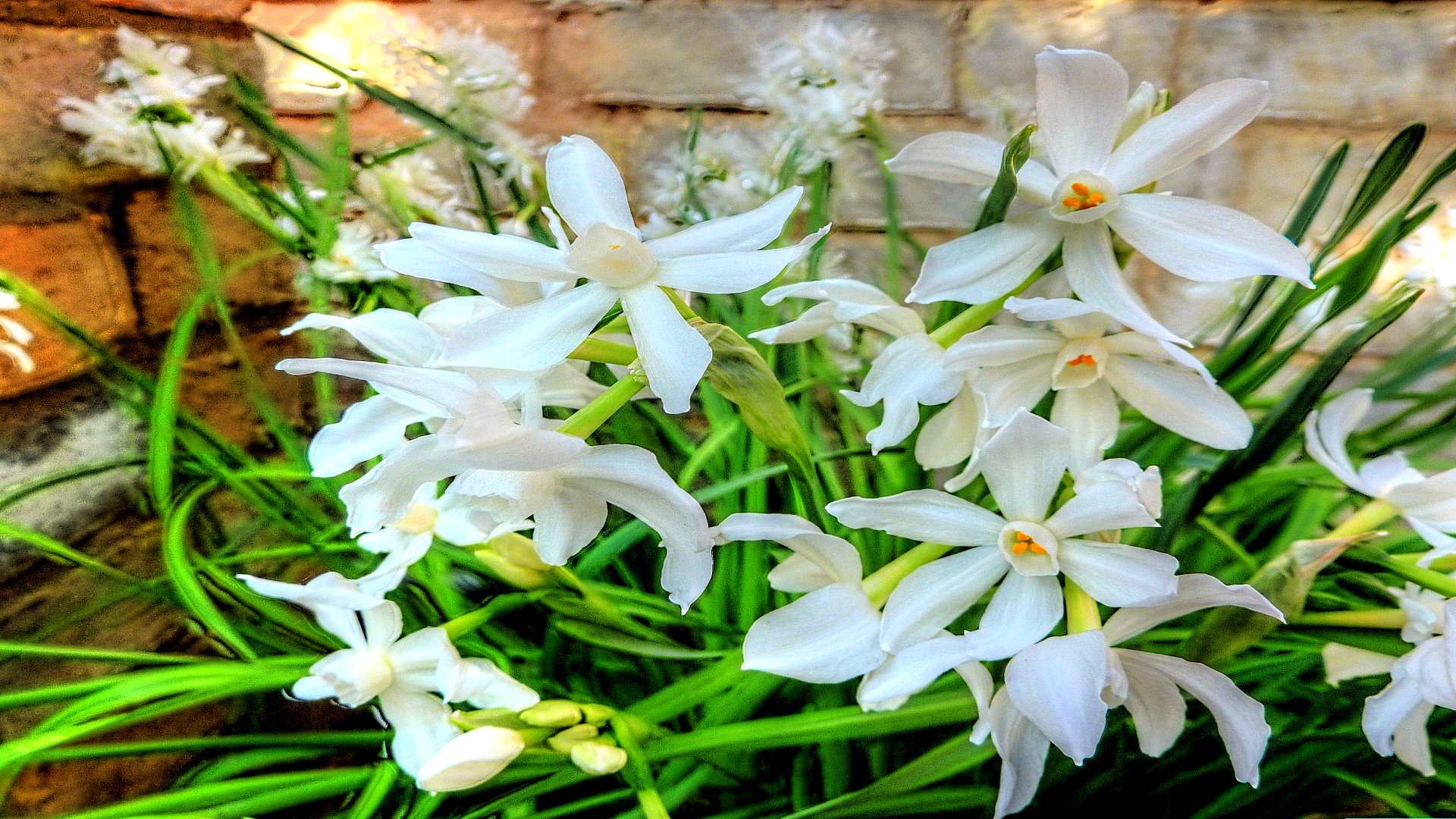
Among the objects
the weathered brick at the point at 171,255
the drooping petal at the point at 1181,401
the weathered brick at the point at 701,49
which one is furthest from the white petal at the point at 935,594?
the weathered brick at the point at 701,49

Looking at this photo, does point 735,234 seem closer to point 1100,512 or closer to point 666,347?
point 666,347

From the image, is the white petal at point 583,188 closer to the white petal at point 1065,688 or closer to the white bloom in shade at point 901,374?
the white bloom in shade at point 901,374

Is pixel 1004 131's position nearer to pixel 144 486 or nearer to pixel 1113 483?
pixel 1113 483

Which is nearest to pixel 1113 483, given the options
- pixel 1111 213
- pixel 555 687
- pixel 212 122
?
pixel 1111 213

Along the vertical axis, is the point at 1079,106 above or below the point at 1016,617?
above

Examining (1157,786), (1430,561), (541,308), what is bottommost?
(1157,786)

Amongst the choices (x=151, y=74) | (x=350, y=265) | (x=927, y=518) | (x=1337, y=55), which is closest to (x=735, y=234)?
(x=927, y=518)
